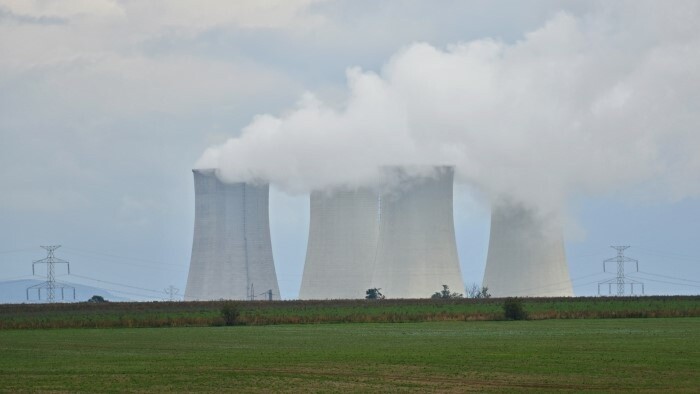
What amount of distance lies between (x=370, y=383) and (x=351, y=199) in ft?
96.8

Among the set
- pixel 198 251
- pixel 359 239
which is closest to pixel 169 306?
pixel 198 251

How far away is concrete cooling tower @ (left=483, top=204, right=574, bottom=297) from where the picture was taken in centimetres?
4288

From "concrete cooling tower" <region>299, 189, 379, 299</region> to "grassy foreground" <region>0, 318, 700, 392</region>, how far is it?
16.9 meters

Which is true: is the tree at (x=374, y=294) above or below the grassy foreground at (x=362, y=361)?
above

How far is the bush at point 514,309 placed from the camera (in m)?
33.0

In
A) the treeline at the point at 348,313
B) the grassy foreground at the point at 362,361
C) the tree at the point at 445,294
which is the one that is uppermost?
the tree at the point at 445,294

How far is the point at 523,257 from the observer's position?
141 feet

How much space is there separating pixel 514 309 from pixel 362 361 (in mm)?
16538

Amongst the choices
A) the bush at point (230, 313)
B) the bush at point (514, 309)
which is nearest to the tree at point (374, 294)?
the bush at point (514, 309)

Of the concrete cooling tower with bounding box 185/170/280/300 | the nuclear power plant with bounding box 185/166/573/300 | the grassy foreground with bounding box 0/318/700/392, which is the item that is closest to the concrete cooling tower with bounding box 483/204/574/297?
the nuclear power plant with bounding box 185/166/573/300

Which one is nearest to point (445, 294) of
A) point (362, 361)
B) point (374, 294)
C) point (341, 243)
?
point (374, 294)

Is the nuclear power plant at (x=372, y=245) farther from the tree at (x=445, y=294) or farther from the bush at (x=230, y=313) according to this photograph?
the bush at (x=230, y=313)

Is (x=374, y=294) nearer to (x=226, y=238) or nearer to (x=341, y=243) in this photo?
(x=341, y=243)

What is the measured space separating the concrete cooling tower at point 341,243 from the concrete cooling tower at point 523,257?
439cm
